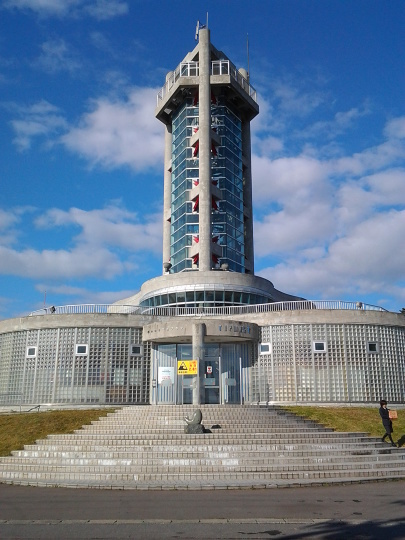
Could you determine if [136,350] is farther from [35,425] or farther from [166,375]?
[35,425]

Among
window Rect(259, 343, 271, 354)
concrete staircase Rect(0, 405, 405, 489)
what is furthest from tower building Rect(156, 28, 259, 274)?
concrete staircase Rect(0, 405, 405, 489)

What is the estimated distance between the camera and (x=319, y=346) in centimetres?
2972

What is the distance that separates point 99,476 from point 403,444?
40.7 feet

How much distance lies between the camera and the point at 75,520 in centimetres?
1096

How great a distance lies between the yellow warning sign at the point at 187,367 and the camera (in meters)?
28.7

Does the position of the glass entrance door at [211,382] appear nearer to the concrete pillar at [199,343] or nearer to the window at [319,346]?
the concrete pillar at [199,343]

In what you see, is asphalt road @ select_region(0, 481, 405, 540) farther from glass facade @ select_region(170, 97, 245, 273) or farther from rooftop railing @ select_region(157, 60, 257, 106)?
rooftop railing @ select_region(157, 60, 257, 106)

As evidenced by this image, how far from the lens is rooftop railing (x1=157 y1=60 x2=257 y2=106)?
184 feet

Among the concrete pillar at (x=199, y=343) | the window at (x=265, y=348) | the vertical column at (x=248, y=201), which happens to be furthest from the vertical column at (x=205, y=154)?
the concrete pillar at (x=199, y=343)

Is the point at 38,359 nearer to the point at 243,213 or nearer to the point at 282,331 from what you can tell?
the point at 282,331

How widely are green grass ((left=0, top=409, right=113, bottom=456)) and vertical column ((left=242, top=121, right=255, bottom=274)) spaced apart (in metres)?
32.7

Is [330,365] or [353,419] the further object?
[330,365]

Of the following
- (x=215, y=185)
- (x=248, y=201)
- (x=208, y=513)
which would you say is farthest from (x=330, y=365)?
(x=248, y=201)

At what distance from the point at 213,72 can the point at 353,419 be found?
4315cm
